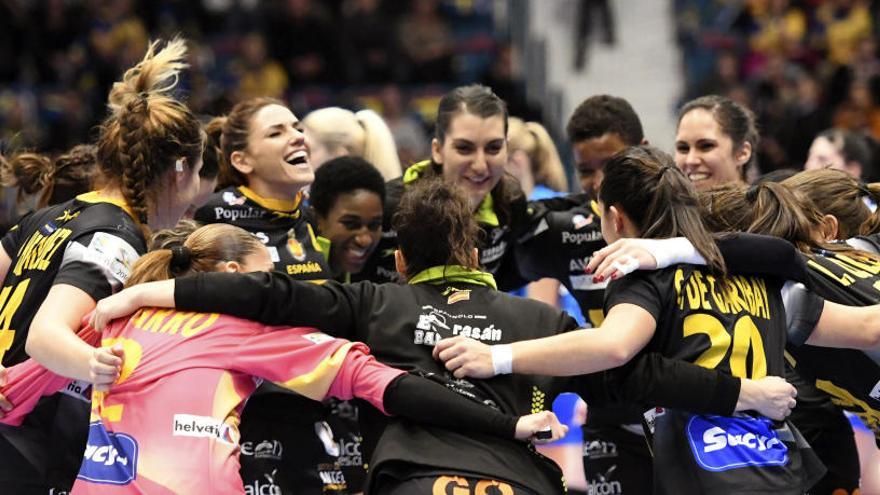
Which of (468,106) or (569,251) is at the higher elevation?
(468,106)

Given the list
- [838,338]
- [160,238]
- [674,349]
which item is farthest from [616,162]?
[160,238]

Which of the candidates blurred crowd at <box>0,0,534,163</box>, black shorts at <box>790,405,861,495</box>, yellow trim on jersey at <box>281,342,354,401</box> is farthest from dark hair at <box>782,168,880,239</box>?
blurred crowd at <box>0,0,534,163</box>

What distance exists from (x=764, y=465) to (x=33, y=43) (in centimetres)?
1226

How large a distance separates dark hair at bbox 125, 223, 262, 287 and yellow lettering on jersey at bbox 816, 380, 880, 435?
234 cm

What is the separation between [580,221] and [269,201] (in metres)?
1.50

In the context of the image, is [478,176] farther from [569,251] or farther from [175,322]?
[175,322]

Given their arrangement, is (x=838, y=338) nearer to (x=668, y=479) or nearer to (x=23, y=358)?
(x=668, y=479)

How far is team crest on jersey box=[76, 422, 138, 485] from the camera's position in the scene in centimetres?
408

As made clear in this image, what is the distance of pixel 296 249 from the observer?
5566mm

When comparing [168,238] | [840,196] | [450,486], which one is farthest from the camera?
[840,196]

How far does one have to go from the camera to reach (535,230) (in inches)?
245

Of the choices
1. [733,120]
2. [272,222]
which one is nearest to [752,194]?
[733,120]

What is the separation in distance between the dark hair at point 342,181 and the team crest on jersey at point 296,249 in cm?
46

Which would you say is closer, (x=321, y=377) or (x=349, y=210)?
(x=321, y=377)
